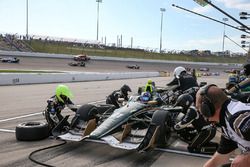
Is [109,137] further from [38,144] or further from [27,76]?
[27,76]

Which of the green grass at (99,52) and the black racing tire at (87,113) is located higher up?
the green grass at (99,52)

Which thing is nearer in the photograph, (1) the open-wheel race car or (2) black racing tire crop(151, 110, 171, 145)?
(1) the open-wheel race car

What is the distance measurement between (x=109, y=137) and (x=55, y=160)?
41.6 inches

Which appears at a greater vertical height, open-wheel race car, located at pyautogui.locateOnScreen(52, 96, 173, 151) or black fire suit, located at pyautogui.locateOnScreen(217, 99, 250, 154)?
black fire suit, located at pyautogui.locateOnScreen(217, 99, 250, 154)

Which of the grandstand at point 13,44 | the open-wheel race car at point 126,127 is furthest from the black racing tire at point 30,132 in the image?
the grandstand at point 13,44

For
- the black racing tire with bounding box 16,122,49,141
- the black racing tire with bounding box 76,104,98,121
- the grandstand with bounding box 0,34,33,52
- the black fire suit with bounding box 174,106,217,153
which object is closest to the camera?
the black fire suit with bounding box 174,106,217,153

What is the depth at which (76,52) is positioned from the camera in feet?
235

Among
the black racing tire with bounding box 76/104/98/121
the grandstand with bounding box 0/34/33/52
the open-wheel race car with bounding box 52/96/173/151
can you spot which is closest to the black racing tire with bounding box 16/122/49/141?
the open-wheel race car with bounding box 52/96/173/151

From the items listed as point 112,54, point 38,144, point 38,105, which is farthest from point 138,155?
point 112,54

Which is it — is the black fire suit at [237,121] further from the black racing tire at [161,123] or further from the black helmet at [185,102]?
the black helmet at [185,102]

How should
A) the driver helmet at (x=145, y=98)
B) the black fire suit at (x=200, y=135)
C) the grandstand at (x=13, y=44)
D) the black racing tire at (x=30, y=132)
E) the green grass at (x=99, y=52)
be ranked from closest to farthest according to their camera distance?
the black fire suit at (x=200, y=135), the black racing tire at (x=30, y=132), the driver helmet at (x=145, y=98), the grandstand at (x=13, y=44), the green grass at (x=99, y=52)

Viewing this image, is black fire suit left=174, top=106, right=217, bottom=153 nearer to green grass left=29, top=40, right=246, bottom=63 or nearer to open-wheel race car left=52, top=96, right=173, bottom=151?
open-wheel race car left=52, top=96, right=173, bottom=151

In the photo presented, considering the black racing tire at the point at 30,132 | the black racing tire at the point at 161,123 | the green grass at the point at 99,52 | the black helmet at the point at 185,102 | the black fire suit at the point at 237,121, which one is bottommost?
the black racing tire at the point at 30,132

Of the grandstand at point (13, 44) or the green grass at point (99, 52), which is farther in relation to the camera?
the green grass at point (99, 52)
